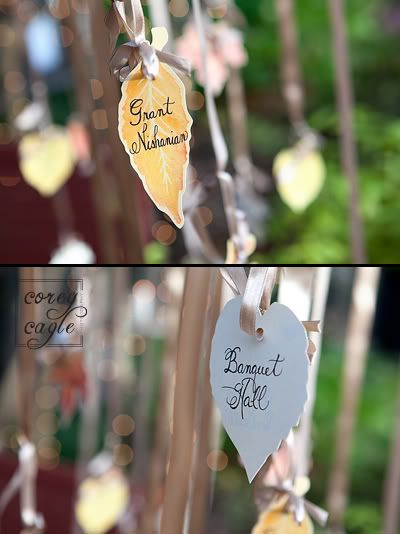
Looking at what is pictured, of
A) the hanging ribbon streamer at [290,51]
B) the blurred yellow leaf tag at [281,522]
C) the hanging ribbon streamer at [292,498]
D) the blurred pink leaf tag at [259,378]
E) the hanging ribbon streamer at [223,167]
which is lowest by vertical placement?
the blurred yellow leaf tag at [281,522]

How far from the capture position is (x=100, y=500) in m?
0.70

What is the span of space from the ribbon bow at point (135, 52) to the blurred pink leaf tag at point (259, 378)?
0.10 m

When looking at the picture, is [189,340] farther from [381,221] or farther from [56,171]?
[381,221]

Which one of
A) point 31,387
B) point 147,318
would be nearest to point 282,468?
point 31,387

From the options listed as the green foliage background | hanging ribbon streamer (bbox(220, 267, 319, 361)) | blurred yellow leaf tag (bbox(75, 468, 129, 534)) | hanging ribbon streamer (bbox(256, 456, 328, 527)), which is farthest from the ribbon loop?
the green foliage background

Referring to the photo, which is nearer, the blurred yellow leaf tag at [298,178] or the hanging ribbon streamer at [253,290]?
the hanging ribbon streamer at [253,290]

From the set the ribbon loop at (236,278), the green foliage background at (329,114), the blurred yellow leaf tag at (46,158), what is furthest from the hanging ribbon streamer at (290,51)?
the green foliage background at (329,114)

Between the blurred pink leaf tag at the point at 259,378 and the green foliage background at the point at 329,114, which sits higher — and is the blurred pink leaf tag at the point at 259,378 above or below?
below

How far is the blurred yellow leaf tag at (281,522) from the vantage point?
0.43 metres

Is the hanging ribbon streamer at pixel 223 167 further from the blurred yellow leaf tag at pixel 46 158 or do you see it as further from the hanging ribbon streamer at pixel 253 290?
the blurred yellow leaf tag at pixel 46 158

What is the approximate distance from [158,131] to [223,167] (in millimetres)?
67

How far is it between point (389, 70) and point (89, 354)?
0.87 meters

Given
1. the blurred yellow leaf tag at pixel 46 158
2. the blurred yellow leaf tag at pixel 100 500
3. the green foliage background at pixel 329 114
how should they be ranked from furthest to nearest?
the green foliage background at pixel 329 114 < the blurred yellow leaf tag at pixel 100 500 < the blurred yellow leaf tag at pixel 46 158

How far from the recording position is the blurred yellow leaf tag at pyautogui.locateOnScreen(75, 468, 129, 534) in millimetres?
692
